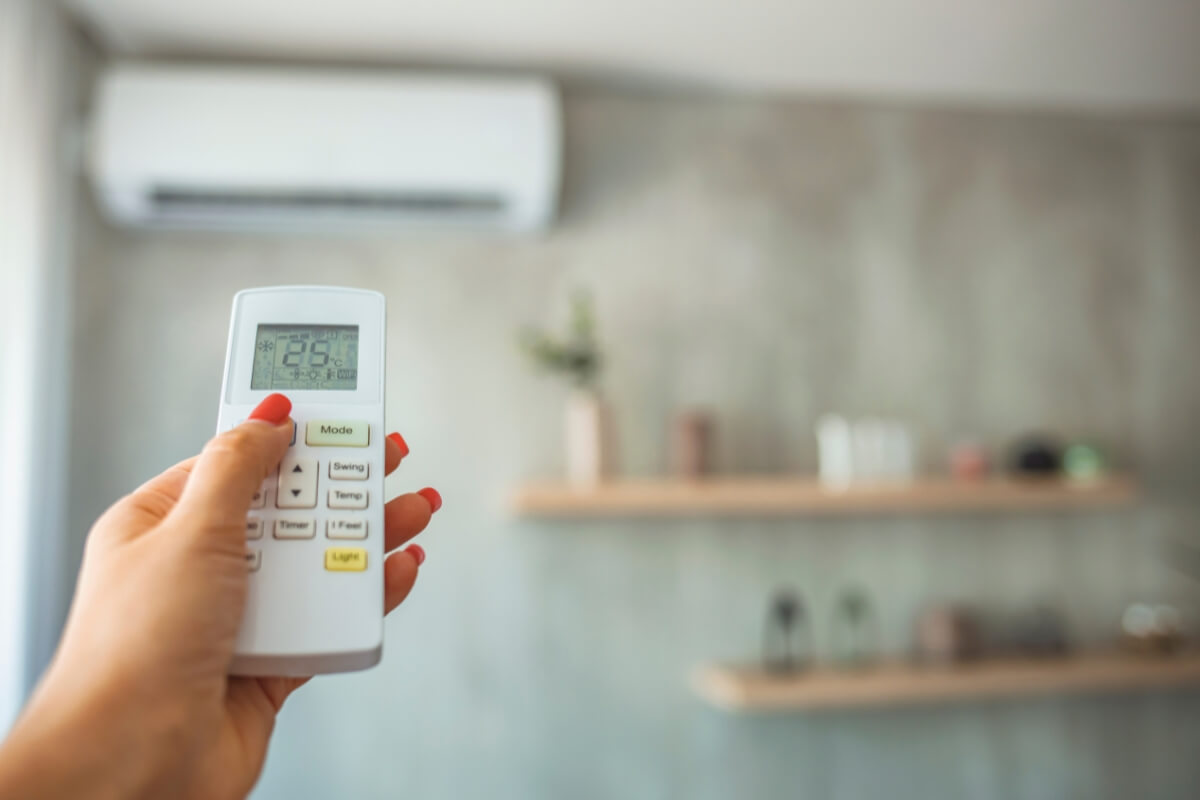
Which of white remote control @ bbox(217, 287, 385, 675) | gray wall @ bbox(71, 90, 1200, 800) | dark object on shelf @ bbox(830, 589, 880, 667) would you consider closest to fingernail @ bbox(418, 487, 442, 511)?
white remote control @ bbox(217, 287, 385, 675)

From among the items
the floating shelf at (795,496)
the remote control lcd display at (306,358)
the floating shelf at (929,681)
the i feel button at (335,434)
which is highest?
the remote control lcd display at (306,358)

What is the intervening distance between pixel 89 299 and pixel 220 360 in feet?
0.91

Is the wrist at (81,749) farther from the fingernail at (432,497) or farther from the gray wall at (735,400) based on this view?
the gray wall at (735,400)

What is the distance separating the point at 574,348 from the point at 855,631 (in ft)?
2.93

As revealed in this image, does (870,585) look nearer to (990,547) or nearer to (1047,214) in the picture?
(990,547)

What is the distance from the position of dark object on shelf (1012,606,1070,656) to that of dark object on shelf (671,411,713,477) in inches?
33.4

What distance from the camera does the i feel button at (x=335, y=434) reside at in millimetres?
560

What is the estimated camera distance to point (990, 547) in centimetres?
207

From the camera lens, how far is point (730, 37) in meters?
1.77

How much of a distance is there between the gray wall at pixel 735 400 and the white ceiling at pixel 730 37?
0.15 meters

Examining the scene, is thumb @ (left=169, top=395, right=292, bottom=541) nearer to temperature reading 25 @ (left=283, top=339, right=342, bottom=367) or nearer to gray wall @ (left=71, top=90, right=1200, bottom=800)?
temperature reading 25 @ (left=283, top=339, right=342, bottom=367)

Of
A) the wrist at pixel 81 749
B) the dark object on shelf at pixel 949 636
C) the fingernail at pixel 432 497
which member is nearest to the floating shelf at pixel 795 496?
the dark object on shelf at pixel 949 636

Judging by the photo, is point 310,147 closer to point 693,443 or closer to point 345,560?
point 693,443

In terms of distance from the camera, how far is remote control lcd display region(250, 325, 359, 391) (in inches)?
22.7
